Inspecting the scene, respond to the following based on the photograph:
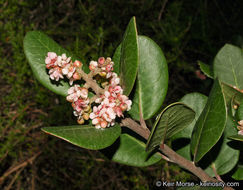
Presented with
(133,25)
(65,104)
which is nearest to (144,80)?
(133,25)

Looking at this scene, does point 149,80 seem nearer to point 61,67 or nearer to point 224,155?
point 61,67

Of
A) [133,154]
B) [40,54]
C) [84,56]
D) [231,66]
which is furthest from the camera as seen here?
[84,56]

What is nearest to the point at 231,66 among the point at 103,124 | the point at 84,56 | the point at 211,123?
the point at 211,123

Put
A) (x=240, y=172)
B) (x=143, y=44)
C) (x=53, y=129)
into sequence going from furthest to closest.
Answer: (x=240, y=172) → (x=143, y=44) → (x=53, y=129)

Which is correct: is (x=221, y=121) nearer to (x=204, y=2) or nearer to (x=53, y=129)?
(x=53, y=129)

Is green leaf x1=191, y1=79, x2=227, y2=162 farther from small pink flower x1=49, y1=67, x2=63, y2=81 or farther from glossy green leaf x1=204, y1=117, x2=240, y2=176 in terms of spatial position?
small pink flower x1=49, y1=67, x2=63, y2=81

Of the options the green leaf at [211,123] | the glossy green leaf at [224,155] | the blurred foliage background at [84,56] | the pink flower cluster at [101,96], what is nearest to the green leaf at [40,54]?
the pink flower cluster at [101,96]

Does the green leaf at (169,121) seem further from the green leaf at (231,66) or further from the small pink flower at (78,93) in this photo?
the green leaf at (231,66)
